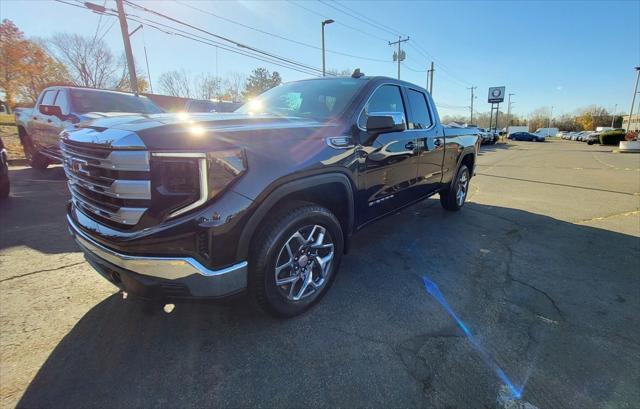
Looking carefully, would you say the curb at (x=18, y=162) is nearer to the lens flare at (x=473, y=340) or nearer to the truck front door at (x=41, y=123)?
the truck front door at (x=41, y=123)

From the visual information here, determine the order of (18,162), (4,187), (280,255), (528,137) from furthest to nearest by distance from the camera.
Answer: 1. (528,137)
2. (18,162)
3. (4,187)
4. (280,255)

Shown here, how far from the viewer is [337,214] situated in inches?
115

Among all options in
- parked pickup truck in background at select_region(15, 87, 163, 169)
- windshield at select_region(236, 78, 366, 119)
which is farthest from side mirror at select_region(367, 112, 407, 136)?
parked pickup truck in background at select_region(15, 87, 163, 169)

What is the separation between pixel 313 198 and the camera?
8.73 feet

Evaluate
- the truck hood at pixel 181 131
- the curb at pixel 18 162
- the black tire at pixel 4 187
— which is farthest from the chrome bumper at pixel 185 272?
the curb at pixel 18 162

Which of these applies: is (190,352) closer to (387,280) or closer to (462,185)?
(387,280)

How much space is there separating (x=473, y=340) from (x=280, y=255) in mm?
1546

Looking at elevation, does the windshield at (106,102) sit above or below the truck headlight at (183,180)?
above

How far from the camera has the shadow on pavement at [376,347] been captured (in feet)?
5.97

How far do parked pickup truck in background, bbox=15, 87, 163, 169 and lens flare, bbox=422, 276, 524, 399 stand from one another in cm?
644

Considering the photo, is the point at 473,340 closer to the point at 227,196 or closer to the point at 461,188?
the point at 227,196

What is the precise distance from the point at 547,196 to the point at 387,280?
20.8 feet

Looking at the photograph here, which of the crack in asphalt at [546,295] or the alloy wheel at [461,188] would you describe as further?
the alloy wheel at [461,188]

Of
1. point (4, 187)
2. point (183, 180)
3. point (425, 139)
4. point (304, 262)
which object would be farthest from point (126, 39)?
point (304, 262)
